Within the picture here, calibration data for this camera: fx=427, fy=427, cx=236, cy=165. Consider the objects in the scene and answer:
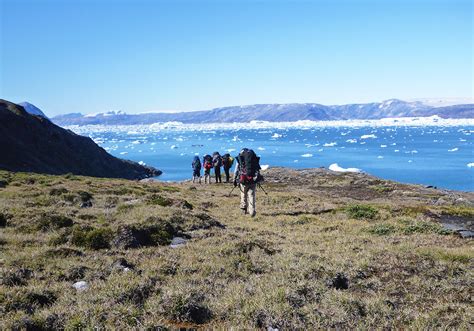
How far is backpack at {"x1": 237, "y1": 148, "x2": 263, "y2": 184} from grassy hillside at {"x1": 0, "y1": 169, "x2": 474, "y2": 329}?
2284 millimetres

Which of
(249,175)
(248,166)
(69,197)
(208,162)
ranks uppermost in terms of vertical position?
(248,166)

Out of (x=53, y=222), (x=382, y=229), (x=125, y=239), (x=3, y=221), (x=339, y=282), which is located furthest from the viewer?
(x=382, y=229)

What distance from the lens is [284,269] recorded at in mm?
8398

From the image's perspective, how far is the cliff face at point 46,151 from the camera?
5760cm

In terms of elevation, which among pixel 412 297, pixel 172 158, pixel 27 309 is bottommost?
pixel 172 158

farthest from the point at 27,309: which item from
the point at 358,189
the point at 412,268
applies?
the point at 358,189

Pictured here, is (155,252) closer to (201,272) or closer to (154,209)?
(201,272)

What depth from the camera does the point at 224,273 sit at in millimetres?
8211

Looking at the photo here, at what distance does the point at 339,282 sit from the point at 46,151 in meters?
70.2

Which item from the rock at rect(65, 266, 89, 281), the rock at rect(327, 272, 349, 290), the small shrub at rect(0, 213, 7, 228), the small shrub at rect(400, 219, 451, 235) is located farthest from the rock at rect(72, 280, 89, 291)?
the small shrub at rect(400, 219, 451, 235)

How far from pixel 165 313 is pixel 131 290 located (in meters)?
1.01

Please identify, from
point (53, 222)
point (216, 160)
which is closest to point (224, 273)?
point (53, 222)

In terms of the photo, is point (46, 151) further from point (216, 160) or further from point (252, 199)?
point (252, 199)

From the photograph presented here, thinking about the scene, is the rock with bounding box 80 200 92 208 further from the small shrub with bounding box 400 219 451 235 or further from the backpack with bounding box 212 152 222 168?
the backpack with bounding box 212 152 222 168
